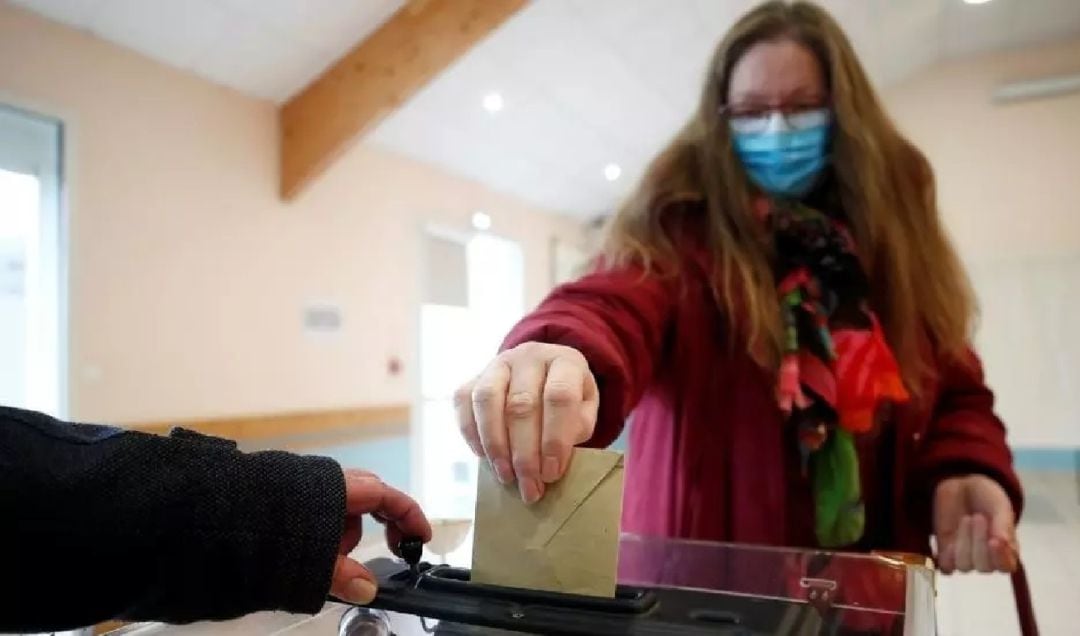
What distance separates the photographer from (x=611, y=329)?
645mm

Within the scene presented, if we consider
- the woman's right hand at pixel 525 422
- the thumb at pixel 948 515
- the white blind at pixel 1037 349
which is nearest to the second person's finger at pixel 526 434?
the woman's right hand at pixel 525 422

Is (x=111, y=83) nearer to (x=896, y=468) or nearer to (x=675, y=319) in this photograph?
(x=675, y=319)

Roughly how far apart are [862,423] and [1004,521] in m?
0.14

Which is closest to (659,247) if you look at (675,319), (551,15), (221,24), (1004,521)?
(675,319)

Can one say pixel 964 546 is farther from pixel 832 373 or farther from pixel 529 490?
pixel 529 490

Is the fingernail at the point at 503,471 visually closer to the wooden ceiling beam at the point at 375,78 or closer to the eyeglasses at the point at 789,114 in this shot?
the eyeglasses at the point at 789,114

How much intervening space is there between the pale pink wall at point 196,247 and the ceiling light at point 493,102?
0.46m

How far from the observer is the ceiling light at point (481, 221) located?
4.02 m

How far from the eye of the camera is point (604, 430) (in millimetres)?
549

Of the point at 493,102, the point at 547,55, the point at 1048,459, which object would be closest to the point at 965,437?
the point at 547,55

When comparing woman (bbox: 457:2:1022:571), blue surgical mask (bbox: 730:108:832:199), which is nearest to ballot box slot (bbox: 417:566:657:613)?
woman (bbox: 457:2:1022:571)

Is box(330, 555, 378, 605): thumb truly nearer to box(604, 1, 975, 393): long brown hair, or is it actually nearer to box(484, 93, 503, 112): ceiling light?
box(604, 1, 975, 393): long brown hair

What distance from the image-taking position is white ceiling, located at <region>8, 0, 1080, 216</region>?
2279 mm

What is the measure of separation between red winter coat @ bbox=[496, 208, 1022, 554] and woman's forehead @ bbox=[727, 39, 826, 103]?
0.65ft
